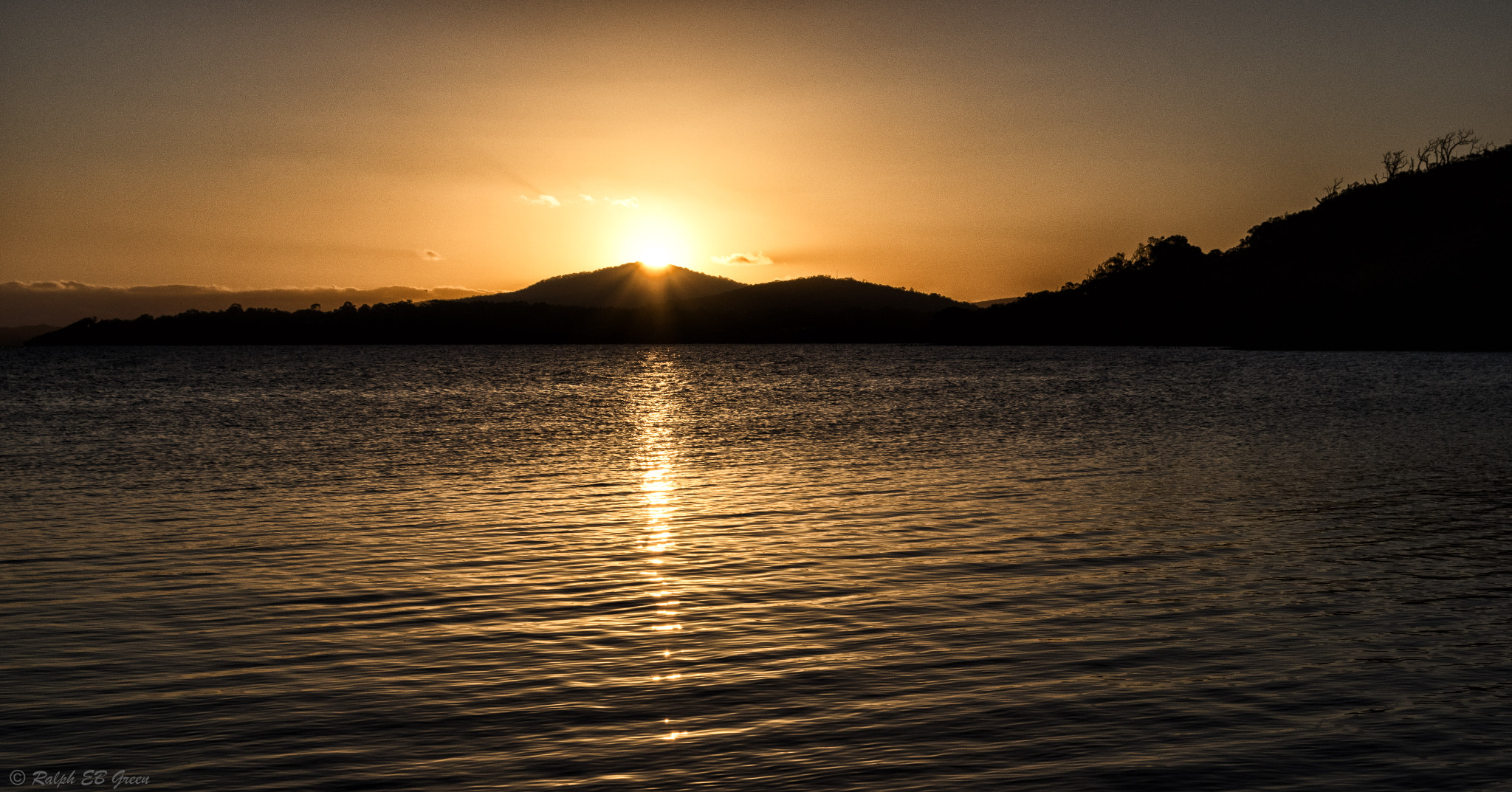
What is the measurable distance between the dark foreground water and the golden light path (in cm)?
12

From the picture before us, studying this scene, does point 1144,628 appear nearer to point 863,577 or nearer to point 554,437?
point 863,577

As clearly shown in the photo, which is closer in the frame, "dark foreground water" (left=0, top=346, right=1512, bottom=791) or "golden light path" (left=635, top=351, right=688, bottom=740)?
"dark foreground water" (left=0, top=346, right=1512, bottom=791)

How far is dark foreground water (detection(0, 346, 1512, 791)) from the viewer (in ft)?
36.2

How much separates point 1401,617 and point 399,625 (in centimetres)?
1502

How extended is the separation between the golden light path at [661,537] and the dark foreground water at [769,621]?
124mm

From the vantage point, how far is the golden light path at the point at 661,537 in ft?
47.0

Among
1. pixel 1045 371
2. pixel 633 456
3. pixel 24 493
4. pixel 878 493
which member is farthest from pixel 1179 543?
pixel 1045 371

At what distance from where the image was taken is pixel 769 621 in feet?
53.9

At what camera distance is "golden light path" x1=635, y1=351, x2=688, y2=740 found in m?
14.3

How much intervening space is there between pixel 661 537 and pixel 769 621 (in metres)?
8.09

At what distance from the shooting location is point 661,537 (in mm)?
24172

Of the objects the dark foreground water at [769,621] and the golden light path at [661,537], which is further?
the golden light path at [661,537]

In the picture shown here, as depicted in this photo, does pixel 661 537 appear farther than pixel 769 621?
Yes

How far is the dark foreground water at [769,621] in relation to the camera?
36.2ft
